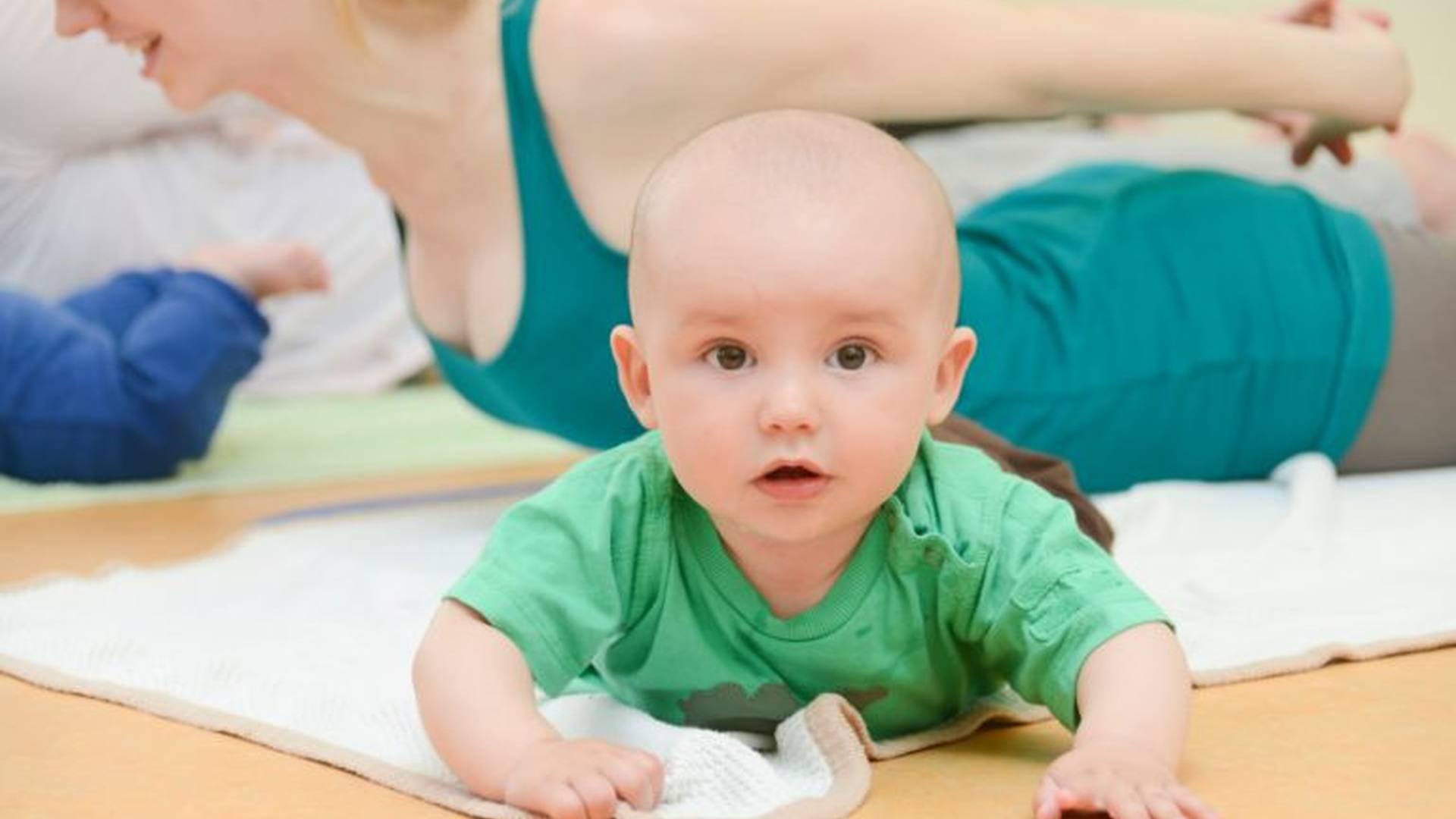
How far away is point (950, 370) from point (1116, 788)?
22cm

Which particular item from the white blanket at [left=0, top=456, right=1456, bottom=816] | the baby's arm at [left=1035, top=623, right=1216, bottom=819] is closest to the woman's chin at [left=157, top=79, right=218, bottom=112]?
the white blanket at [left=0, top=456, right=1456, bottom=816]

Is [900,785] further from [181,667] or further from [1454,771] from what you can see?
[181,667]

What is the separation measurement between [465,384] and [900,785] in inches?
32.2

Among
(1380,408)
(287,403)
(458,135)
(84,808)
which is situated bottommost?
(287,403)

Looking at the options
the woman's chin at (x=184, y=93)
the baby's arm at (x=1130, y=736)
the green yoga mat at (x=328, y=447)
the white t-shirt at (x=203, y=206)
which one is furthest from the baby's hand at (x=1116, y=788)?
the white t-shirt at (x=203, y=206)

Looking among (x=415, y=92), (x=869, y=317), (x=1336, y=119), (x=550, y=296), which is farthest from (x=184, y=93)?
(x=1336, y=119)

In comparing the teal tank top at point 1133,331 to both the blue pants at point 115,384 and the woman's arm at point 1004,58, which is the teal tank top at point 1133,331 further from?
the blue pants at point 115,384

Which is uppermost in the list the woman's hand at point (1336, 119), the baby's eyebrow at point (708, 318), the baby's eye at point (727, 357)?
the baby's eyebrow at point (708, 318)

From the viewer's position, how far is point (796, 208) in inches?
30.2

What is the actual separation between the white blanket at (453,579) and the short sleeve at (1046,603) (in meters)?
0.06

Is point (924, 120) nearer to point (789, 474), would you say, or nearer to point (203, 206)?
point (789, 474)

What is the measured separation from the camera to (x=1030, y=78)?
1401 millimetres

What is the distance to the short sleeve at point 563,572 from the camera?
2.73 ft

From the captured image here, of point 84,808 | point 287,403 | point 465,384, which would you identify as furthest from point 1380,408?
point 287,403
